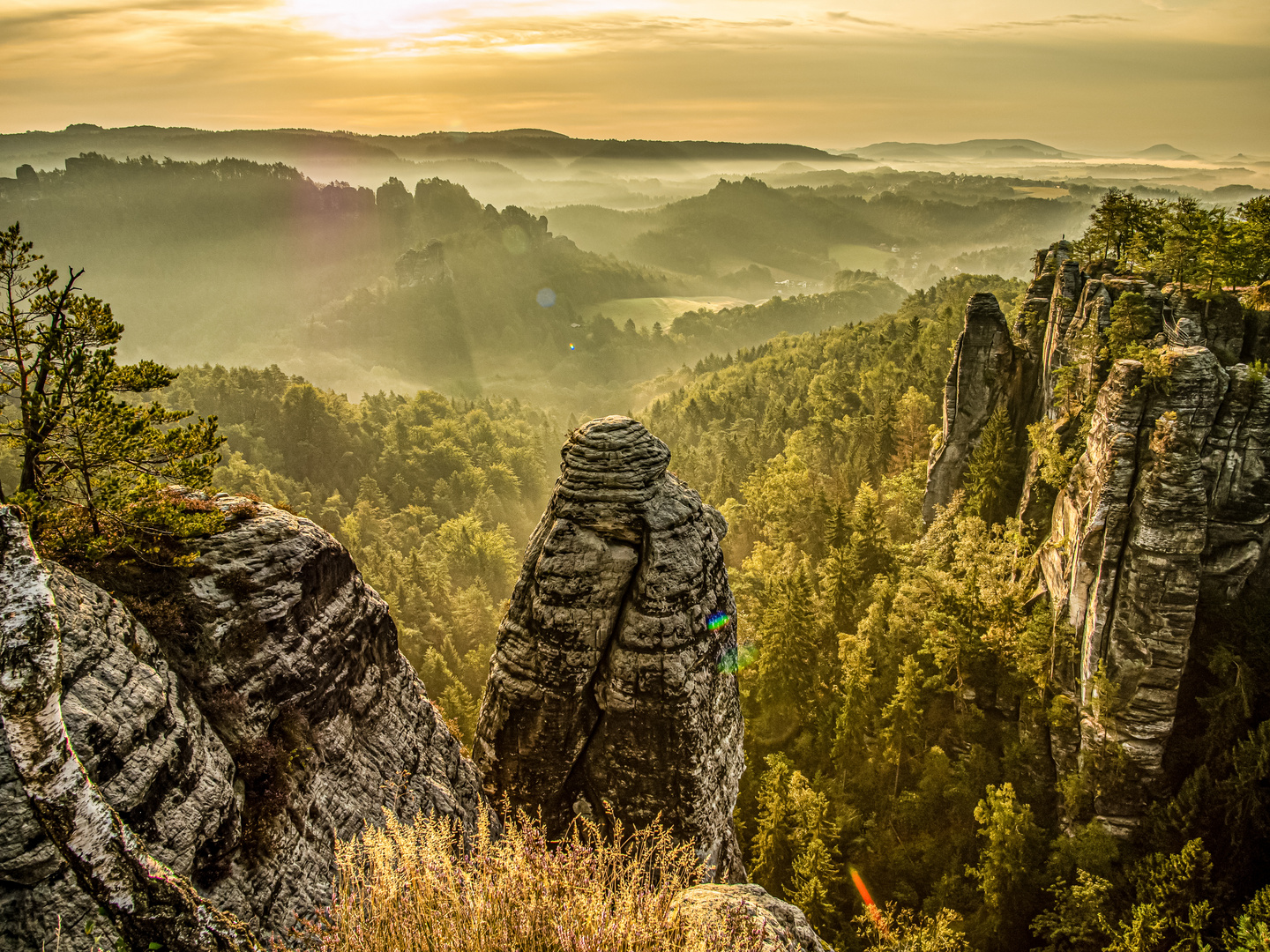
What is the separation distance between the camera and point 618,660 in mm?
17141

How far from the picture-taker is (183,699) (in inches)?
451

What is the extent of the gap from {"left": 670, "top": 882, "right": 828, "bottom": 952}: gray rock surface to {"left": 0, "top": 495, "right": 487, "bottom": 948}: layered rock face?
5917 mm

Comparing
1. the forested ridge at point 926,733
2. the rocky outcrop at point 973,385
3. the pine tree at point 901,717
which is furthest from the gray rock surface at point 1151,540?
the rocky outcrop at point 973,385

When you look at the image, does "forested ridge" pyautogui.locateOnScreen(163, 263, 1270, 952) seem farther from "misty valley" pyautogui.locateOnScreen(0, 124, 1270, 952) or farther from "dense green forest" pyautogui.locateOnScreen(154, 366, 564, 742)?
"dense green forest" pyautogui.locateOnScreen(154, 366, 564, 742)

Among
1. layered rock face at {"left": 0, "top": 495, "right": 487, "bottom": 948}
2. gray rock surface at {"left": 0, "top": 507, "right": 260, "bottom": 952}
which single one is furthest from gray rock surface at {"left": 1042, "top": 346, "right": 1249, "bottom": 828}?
gray rock surface at {"left": 0, "top": 507, "right": 260, "bottom": 952}

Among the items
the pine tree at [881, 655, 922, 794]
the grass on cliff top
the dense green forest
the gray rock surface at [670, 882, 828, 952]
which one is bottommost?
the dense green forest

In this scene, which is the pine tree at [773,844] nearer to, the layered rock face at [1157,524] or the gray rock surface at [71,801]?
the layered rock face at [1157,524]

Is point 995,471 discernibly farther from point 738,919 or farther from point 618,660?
point 738,919

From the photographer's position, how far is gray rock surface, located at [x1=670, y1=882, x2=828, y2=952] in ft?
34.8

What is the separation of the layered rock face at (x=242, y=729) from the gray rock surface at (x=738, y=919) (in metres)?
5.92

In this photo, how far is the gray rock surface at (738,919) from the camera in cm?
1061

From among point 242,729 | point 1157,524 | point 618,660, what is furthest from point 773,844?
point 242,729

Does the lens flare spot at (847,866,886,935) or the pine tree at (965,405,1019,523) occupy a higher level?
the pine tree at (965,405,1019,523)

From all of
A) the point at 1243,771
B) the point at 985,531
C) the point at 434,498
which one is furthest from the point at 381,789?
the point at 434,498
